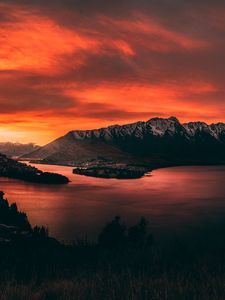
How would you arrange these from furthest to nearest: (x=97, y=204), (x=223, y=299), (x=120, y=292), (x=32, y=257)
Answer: (x=97, y=204) → (x=32, y=257) → (x=120, y=292) → (x=223, y=299)

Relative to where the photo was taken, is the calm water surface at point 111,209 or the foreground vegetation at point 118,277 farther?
the calm water surface at point 111,209

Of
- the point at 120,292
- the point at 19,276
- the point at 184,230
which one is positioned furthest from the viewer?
the point at 184,230

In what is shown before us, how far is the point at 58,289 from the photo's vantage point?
11.2 m

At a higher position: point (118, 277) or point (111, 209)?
point (118, 277)

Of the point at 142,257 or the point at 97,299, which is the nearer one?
the point at 97,299

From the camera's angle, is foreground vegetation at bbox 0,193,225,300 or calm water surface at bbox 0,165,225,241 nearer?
foreground vegetation at bbox 0,193,225,300

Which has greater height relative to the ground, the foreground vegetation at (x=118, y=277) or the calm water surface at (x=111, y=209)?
the foreground vegetation at (x=118, y=277)

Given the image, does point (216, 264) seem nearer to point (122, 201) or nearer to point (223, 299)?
point (223, 299)

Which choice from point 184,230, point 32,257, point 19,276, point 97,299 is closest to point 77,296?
point 97,299

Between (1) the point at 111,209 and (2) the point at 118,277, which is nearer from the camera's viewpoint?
(2) the point at 118,277

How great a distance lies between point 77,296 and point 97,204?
462 feet

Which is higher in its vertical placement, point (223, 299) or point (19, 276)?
point (223, 299)

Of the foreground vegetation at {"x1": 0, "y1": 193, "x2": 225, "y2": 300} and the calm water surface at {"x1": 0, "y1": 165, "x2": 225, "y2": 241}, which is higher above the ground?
the foreground vegetation at {"x1": 0, "y1": 193, "x2": 225, "y2": 300}

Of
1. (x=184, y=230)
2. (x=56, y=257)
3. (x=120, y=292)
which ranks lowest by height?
(x=184, y=230)
